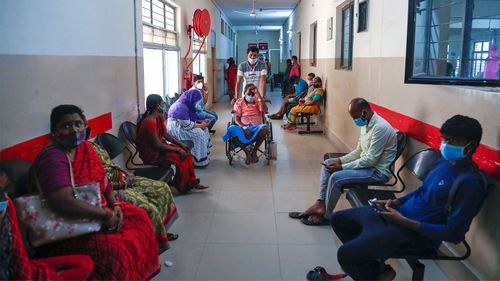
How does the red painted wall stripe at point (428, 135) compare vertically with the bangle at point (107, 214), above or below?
above

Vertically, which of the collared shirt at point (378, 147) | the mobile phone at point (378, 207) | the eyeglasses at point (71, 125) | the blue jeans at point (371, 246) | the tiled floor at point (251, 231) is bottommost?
the tiled floor at point (251, 231)

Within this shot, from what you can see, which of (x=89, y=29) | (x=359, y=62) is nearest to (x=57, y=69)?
(x=89, y=29)

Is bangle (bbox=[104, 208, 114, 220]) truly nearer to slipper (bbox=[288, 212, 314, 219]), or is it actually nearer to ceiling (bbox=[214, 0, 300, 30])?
slipper (bbox=[288, 212, 314, 219])

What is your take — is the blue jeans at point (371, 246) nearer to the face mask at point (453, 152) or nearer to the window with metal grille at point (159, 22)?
the face mask at point (453, 152)

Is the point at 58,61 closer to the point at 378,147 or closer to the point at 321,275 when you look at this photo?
the point at 321,275

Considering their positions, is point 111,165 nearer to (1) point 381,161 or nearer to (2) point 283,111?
(1) point 381,161

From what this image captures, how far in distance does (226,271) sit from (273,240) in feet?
1.82

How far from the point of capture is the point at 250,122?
17.7 ft

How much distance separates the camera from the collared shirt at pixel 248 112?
542cm

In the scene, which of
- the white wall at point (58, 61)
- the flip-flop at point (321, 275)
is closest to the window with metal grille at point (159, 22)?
the white wall at point (58, 61)

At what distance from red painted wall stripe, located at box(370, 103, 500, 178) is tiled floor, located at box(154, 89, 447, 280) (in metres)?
0.80

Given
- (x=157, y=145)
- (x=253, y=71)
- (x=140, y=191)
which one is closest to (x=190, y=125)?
(x=157, y=145)

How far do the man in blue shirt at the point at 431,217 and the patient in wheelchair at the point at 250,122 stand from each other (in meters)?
2.98

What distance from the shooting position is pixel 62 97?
2.81 metres
